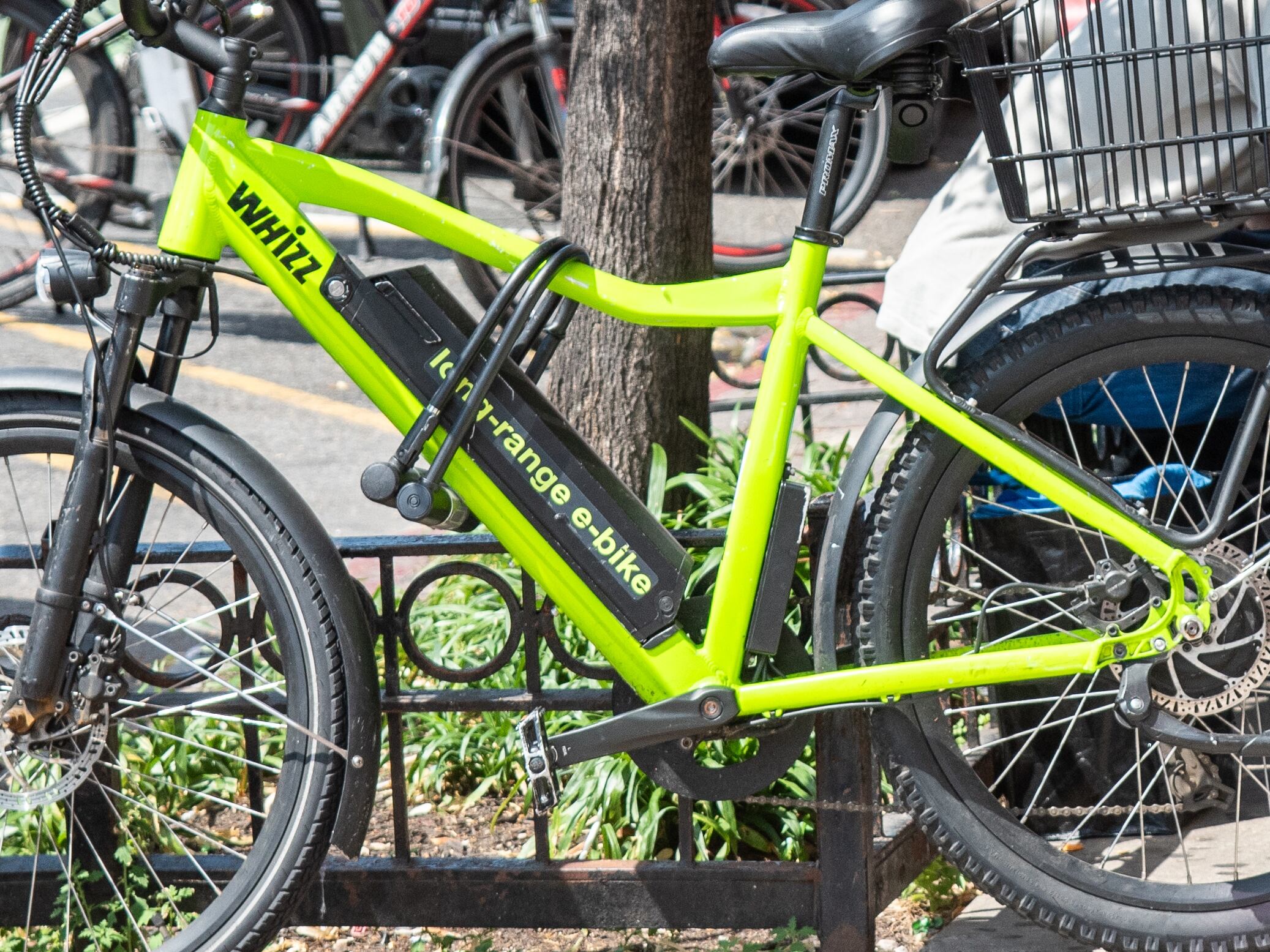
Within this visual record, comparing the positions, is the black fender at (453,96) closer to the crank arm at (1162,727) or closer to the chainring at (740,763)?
the chainring at (740,763)

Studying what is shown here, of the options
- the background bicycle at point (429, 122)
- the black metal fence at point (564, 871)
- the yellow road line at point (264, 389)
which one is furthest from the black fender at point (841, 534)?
the yellow road line at point (264, 389)

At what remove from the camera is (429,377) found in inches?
86.8

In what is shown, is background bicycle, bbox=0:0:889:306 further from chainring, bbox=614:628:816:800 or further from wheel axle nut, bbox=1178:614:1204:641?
wheel axle nut, bbox=1178:614:1204:641

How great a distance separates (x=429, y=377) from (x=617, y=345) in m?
Answer: 1.12

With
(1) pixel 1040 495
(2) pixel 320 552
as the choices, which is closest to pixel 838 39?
(1) pixel 1040 495

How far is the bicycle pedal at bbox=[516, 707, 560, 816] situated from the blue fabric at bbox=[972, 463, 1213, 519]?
38.1 inches

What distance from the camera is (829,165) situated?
213 centimetres

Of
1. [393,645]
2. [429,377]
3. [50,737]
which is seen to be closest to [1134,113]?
[429,377]

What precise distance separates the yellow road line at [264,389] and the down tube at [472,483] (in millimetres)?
3447

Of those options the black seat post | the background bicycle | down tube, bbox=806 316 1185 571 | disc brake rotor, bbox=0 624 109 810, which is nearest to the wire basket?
the black seat post

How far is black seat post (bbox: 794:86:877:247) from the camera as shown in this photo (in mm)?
2121

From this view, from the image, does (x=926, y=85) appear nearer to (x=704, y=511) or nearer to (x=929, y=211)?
(x=929, y=211)

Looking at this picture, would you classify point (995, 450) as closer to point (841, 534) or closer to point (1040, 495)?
point (841, 534)

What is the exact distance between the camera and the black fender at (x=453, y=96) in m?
5.76
